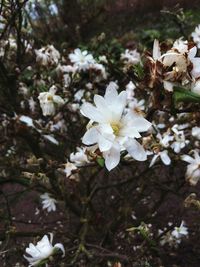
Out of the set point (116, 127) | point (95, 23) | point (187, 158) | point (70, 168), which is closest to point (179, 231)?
point (187, 158)

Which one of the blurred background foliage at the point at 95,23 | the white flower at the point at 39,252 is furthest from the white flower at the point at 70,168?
the blurred background foliage at the point at 95,23

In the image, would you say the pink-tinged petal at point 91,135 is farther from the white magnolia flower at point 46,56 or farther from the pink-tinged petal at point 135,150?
the white magnolia flower at point 46,56

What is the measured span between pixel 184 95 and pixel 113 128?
207mm

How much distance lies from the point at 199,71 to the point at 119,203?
2.23 m

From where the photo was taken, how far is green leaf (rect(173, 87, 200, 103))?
1.22m

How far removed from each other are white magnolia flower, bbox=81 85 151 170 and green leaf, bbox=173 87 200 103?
0.35 ft

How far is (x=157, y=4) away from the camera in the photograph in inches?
418

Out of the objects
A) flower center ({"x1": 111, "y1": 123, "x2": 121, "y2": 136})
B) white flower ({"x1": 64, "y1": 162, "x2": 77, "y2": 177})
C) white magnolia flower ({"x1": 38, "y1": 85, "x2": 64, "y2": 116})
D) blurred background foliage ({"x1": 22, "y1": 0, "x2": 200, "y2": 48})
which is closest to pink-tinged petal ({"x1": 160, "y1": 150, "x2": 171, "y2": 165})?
white flower ({"x1": 64, "y1": 162, "x2": 77, "y2": 177})

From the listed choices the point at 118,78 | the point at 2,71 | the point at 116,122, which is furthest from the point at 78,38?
the point at 116,122

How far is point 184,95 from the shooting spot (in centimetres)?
123

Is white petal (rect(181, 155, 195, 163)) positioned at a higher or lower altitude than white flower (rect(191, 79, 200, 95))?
higher

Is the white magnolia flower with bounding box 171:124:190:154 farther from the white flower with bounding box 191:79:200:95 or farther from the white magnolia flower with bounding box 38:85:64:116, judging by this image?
the white flower with bounding box 191:79:200:95

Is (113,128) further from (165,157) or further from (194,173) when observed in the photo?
(165,157)

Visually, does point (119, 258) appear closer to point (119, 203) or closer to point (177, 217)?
point (119, 203)
